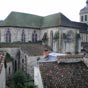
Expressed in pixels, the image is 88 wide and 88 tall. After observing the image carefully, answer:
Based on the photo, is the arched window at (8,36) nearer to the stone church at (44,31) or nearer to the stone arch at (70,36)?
the stone church at (44,31)

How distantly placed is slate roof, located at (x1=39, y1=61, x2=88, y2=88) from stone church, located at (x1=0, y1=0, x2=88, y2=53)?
24041 millimetres

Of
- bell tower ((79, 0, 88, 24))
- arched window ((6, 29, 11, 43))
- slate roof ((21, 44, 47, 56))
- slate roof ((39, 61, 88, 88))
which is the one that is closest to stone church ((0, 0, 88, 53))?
arched window ((6, 29, 11, 43))

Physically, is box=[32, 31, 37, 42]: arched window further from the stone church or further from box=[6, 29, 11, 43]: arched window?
box=[6, 29, 11, 43]: arched window

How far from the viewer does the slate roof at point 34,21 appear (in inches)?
1837

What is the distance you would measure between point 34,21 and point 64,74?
99.9ft

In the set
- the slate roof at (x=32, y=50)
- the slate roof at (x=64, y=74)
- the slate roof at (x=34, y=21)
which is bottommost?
the slate roof at (x=64, y=74)

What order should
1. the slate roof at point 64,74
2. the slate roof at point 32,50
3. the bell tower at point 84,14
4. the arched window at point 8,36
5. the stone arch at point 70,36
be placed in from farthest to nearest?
the bell tower at point 84,14 → the stone arch at point 70,36 → the arched window at point 8,36 → the slate roof at point 32,50 → the slate roof at point 64,74

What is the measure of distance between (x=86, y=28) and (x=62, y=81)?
43.1m

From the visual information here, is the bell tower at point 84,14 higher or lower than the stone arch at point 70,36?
higher

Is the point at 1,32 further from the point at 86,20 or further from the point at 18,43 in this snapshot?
the point at 86,20

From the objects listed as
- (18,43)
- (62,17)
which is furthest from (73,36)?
(18,43)

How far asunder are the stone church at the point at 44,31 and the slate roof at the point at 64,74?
2404 cm

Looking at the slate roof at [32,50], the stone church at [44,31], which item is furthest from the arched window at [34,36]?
the slate roof at [32,50]

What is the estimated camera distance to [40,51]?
41.3m
